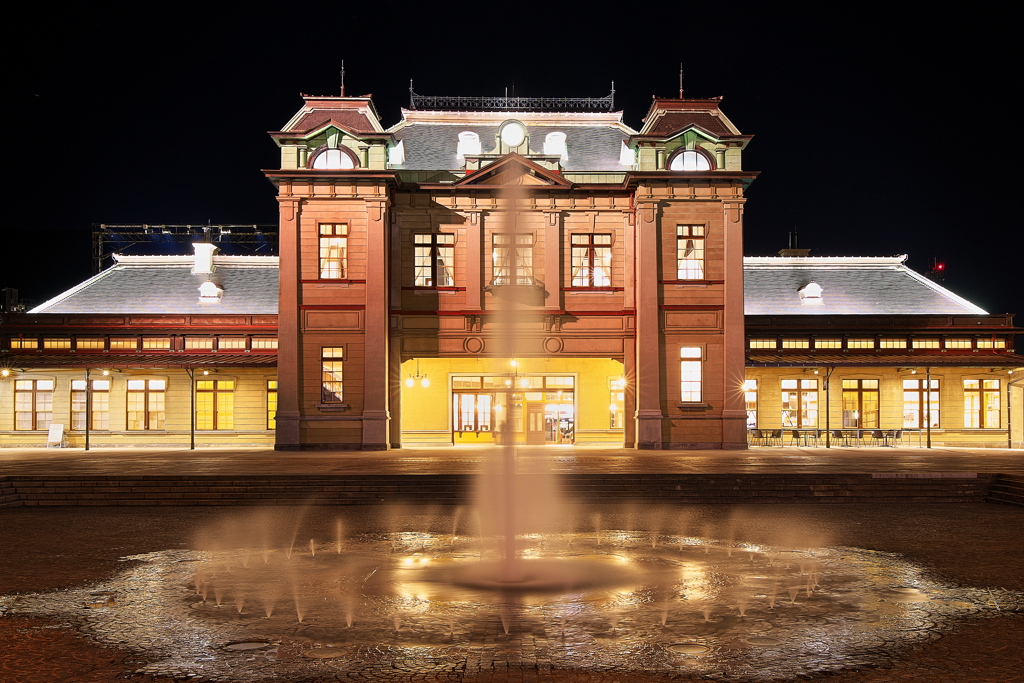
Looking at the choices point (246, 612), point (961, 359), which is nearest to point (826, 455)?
point (961, 359)

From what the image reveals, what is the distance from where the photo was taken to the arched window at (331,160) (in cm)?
3195

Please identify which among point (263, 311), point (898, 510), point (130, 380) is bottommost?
point (898, 510)

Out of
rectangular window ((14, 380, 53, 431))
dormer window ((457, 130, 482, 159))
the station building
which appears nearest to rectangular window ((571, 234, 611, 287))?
the station building

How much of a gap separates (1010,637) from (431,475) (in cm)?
1442

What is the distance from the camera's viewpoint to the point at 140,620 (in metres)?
9.21

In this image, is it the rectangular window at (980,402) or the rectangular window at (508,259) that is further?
the rectangular window at (980,402)

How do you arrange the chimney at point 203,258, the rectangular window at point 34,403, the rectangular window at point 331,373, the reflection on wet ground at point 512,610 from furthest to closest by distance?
1. the chimney at point 203,258
2. the rectangular window at point 34,403
3. the rectangular window at point 331,373
4. the reflection on wet ground at point 512,610

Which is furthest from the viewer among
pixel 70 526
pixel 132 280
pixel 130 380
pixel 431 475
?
pixel 132 280

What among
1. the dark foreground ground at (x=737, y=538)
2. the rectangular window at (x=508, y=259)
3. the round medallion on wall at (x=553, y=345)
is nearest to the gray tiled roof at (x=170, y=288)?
the rectangular window at (x=508, y=259)

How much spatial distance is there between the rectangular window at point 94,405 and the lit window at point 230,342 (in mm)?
4558

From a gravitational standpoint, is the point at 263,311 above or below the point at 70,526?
above

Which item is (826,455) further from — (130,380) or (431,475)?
(130,380)

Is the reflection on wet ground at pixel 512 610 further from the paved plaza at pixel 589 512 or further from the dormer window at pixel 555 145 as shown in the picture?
the dormer window at pixel 555 145

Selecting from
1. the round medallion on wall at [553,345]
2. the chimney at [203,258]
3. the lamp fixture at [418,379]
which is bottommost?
the lamp fixture at [418,379]
